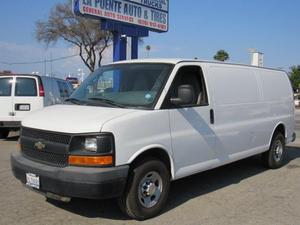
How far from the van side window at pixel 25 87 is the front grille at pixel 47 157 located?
288 inches

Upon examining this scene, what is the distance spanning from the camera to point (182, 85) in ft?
19.7

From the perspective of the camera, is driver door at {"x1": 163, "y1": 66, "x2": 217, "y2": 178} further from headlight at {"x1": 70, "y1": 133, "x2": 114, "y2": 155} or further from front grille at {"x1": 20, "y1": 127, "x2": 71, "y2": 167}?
front grille at {"x1": 20, "y1": 127, "x2": 71, "y2": 167}

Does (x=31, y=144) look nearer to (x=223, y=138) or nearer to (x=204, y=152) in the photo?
(x=204, y=152)

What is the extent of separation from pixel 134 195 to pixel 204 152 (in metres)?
1.59

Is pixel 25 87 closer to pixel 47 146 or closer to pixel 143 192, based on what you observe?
pixel 47 146

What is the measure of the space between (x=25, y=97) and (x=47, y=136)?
25.5 feet

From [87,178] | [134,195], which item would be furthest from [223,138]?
[87,178]

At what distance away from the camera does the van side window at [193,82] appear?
6082 mm

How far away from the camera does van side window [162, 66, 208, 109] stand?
608 centimetres

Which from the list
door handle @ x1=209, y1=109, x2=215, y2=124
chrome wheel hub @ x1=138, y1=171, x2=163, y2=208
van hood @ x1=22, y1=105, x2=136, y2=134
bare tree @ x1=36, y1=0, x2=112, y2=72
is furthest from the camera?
bare tree @ x1=36, y1=0, x2=112, y2=72

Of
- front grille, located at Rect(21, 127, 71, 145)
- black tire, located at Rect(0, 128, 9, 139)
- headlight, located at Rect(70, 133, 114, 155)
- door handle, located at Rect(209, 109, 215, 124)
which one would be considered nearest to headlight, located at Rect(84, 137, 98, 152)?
headlight, located at Rect(70, 133, 114, 155)

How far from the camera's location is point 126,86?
6.14 meters

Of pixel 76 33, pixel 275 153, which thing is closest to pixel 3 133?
pixel 275 153

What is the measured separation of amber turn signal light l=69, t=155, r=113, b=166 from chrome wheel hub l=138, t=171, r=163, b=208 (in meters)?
0.64
